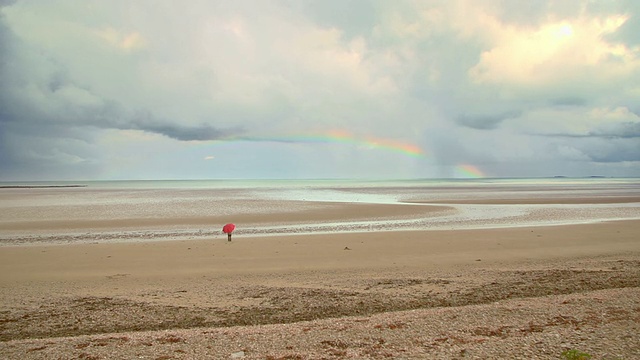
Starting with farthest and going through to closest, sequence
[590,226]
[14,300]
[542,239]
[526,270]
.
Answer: [590,226] < [542,239] < [526,270] < [14,300]

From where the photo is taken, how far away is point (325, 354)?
7809 millimetres

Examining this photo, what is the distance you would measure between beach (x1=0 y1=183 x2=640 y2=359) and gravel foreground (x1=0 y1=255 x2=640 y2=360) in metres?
0.05

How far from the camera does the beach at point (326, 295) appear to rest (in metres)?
8.21

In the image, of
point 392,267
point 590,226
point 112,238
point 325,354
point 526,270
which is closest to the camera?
point 325,354

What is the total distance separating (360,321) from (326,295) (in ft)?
8.76

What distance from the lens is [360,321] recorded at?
9.80m

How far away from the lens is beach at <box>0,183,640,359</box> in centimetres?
821

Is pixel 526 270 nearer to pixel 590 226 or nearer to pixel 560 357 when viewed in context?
pixel 560 357

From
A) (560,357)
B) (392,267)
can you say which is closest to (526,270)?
(392,267)

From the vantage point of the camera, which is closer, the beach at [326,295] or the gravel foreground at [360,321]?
the gravel foreground at [360,321]

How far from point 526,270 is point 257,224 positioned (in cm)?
2172

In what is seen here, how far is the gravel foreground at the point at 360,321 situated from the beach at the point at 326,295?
45mm

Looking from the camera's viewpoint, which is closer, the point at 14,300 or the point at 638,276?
the point at 14,300

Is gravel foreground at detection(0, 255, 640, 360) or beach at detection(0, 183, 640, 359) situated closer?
gravel foreground at detection(0, 255, 640, 360)
